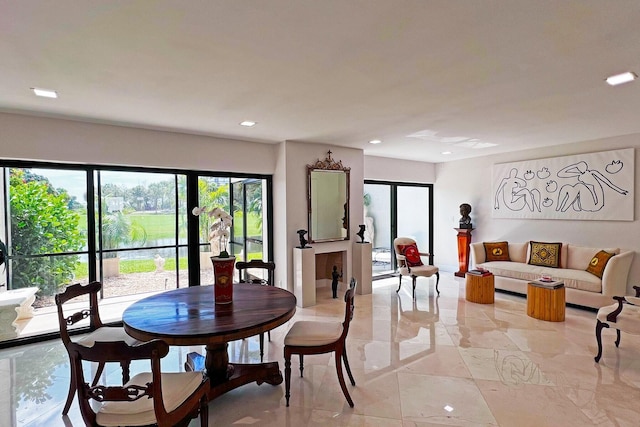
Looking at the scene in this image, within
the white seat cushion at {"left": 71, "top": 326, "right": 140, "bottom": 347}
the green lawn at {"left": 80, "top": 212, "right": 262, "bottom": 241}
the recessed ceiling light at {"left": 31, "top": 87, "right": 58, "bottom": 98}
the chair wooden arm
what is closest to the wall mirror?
the green lawn at {"left": 80, "top": 212, "right": 262, "bottom": 241}

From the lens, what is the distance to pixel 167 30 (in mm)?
1889

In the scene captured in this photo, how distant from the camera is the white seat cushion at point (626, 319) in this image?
117 inches

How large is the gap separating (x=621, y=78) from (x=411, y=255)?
3.70 m

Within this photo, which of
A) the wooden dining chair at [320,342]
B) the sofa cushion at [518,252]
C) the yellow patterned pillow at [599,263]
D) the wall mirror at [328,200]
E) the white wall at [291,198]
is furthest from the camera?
the sofa cushion at [518,252]

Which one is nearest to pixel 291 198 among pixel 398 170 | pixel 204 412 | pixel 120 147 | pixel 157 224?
pixel 157 224

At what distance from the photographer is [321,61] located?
2303 mm

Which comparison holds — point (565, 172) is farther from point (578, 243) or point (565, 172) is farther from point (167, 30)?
point (167, 30)

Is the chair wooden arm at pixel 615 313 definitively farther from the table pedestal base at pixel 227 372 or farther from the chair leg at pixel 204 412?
the chair leg at pixel 204 412

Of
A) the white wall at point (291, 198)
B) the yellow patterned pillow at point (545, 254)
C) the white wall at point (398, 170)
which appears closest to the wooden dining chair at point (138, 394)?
the white wall at point (291, 198)

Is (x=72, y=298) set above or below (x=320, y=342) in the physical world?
above

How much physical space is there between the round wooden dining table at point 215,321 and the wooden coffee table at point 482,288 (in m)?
3.45

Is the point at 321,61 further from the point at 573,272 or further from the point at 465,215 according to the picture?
the point at 465,215

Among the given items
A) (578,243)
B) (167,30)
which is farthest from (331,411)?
(578,243)

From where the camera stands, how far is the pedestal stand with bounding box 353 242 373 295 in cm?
562
